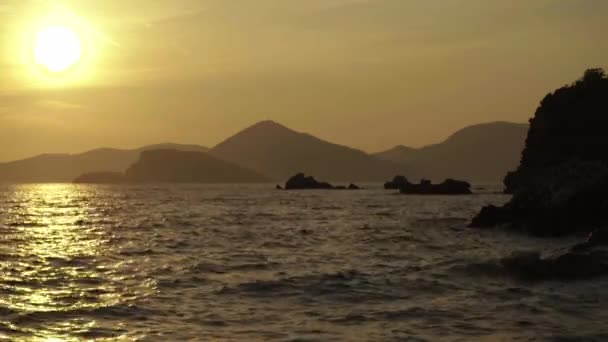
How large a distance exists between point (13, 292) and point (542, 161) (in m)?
64.1

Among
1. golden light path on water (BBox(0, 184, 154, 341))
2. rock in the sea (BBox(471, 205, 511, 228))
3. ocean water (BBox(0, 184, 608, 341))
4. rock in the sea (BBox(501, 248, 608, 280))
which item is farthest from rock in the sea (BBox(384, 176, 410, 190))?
rock in the sea (BBox(501, 248, 608, 280))

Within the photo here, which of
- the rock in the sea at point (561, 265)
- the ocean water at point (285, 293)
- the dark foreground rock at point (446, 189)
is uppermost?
the dark foreground rock at point (446, 189)

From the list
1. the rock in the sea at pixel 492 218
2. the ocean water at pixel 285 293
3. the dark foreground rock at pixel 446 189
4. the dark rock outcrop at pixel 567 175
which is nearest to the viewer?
the ocean water at pixel 285 293

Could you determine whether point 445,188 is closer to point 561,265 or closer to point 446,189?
point 446,189

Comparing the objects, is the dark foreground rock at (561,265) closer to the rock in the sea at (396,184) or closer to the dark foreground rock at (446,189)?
the dark foreground rock at (446,189)

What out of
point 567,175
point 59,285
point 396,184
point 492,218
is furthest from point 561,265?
point 396,184

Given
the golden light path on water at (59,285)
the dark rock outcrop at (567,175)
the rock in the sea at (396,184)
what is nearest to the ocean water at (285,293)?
the golden light path on water at (59,285)

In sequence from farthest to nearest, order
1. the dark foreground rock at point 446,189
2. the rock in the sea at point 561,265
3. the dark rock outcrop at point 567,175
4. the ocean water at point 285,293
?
the dark foreground rock at point 446,189 → the dark rock outcrop at point 567,175 → the rock in the sea at point 561,265 → the ocean water at point 285,293

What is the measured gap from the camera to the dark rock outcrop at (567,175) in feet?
133

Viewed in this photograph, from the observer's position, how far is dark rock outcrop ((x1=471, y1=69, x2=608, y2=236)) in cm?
4062

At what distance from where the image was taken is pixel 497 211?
50250mm

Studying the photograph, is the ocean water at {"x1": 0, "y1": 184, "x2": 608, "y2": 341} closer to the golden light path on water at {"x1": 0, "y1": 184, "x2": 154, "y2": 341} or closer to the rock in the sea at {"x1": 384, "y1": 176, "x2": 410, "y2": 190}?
the golden light path on water at {"x1": 0, "y1": 184, "x2": 154, "y2": 341}

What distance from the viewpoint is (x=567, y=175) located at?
4447 cm

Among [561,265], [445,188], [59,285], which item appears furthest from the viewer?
[445,188]
